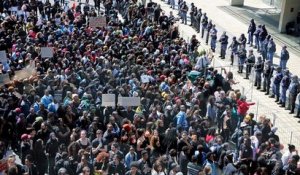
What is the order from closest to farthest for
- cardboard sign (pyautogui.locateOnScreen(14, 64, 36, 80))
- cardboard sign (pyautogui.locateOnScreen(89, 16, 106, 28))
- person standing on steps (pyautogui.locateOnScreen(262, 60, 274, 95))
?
cardboard sign (pyautogui.locateOnScreen(14, 64, 36, 80)) < person standing on steps (pyautogui.locateOnScreen(262, 60, 274, 95)) < cardboard sign (pyautogui.locateOnScreen(89, 16, 106, 28))

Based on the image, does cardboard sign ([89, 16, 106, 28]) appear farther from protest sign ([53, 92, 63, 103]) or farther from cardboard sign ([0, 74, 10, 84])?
protest sign ([53, 92, 63, 103])

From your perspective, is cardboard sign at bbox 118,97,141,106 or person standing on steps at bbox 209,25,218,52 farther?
person standing on steps at bbox 209,25,218,52

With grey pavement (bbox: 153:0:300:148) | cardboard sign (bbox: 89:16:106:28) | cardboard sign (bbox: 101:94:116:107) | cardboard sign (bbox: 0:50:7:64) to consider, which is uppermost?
cardboard sign (bbox: 89:16:106:28)

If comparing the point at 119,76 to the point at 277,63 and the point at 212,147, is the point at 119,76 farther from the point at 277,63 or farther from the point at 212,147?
the point at 277,63

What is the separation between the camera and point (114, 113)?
17094mm

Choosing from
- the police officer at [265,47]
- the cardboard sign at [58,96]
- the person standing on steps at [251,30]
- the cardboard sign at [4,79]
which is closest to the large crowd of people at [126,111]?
the cardboard sign at [58,96]

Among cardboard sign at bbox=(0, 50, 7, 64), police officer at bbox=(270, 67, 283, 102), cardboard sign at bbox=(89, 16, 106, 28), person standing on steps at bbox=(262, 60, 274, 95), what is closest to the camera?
cardboard sign at bbox=(0, 50, 7, 64)

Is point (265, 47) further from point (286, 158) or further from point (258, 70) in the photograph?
point (286, 158)

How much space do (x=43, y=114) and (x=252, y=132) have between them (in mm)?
6430

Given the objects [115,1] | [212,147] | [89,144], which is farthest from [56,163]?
[115,1]

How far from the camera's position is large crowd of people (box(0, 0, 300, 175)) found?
49.3ft

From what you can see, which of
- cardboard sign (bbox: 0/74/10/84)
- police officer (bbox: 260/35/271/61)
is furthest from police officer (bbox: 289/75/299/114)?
cardboard sign (bbox: 0/74/10/84)

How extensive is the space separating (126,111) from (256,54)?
13.7 metres

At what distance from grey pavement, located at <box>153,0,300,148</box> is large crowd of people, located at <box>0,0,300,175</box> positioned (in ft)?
2.26
